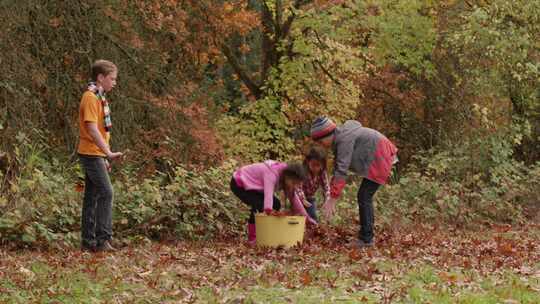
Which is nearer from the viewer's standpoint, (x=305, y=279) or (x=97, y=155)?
(x=305, y=279)

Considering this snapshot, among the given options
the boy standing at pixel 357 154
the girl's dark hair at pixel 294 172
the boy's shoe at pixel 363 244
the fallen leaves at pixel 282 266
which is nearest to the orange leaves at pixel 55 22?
the fallen leaves at pixel 282 266

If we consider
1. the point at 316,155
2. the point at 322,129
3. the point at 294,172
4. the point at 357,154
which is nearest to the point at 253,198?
the point at 294,172

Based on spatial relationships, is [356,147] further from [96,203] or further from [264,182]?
[96,203]

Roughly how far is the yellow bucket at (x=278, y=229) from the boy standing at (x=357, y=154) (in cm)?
43

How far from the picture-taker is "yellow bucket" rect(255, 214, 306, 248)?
1034 cm

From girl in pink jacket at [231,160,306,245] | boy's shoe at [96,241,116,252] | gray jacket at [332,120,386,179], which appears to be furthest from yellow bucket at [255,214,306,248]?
boy's shoe at [96,241,116,252]

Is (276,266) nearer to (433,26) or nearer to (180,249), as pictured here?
(180,249)

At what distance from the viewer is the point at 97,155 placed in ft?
32.9

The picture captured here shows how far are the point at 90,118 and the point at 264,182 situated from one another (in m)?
2.09

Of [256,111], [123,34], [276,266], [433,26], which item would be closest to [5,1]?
[123,34]

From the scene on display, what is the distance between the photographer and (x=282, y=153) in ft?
81.3

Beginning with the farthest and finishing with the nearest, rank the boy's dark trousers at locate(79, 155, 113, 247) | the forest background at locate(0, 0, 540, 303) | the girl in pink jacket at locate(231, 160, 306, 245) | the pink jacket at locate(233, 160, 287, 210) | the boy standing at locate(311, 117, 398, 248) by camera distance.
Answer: the boy standing at locate(311, 117, 398, 248), the pink jacket at locate(233, 160, 287, 210), the girl in pink jacket at locate(231, 160, 306, 245), the boy's dark trousers at locate(79, 155, 113, 247), the forest background at locate(0, 0, 540, 303)

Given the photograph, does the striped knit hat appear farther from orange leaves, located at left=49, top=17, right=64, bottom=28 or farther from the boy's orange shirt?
orange leaves, located at left=49, top=17, right=64, bottom=28

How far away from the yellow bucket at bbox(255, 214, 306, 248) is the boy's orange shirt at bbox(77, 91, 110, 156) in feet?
6.32
